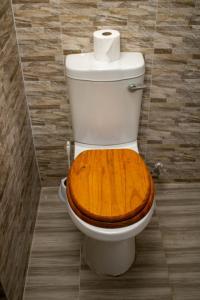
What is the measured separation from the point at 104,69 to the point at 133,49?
0.68 feet

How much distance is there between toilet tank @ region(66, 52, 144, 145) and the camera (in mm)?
1319

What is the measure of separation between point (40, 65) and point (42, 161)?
0.57 meters

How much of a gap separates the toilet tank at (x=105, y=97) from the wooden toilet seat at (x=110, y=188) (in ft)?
0.46

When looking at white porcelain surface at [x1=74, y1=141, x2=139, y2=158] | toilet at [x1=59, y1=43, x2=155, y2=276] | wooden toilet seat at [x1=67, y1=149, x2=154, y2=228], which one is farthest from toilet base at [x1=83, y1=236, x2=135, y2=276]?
white porcelain surface at [x1=74, y1=141, x2=139, y2=158]

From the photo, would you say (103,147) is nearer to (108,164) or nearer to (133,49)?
(108,164)

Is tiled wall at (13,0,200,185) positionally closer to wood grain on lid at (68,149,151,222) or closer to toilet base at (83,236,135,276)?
wood grain on lid at (68,149,151,222)

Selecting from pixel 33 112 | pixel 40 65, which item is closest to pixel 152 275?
pixel 33 112

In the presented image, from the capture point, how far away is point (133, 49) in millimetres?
1410

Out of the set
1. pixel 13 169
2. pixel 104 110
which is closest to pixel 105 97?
pixel 104 110

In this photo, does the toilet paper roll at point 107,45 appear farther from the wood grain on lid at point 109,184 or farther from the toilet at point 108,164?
the wood grain on lid at point 109,184

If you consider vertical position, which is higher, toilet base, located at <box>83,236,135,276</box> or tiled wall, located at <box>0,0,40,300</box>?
tiled wall, located at <box>0,0,40,300</box>

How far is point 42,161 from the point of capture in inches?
69.7

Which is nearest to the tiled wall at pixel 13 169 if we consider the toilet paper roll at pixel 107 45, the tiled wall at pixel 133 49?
the tiled wall at pixel 133 49

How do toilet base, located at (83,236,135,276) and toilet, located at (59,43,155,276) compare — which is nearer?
toilet, located at (59,43,155,276)
